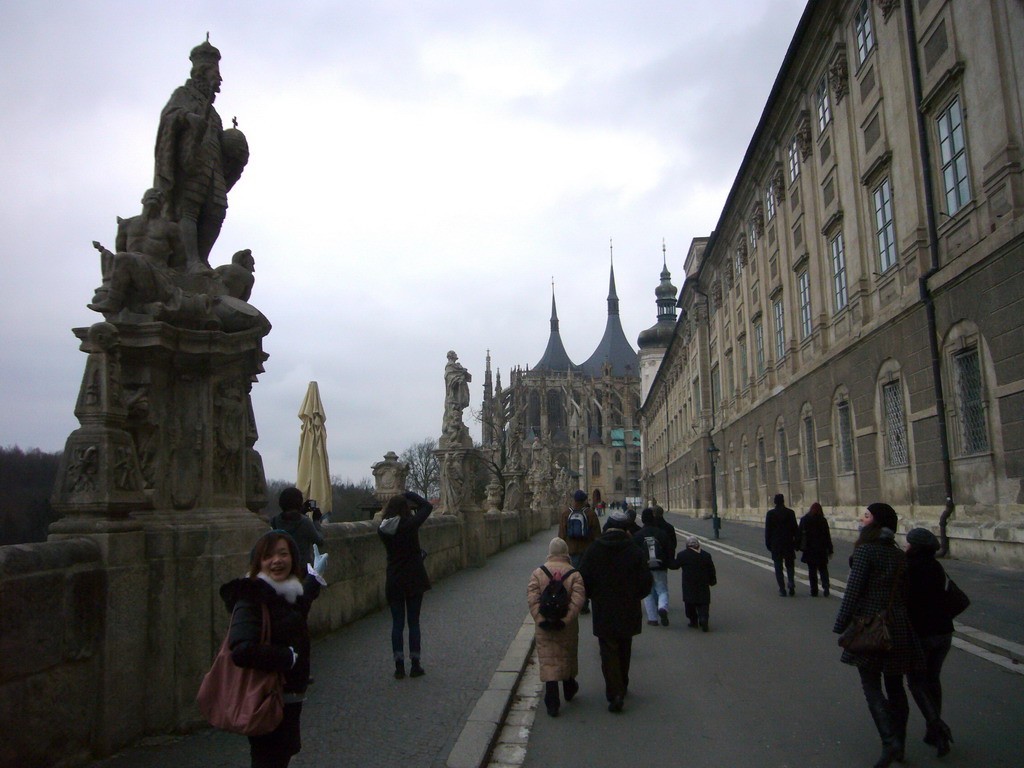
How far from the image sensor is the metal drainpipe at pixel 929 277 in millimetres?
16359

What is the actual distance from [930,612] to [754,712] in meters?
1.68

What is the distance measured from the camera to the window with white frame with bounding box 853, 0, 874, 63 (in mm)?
20578

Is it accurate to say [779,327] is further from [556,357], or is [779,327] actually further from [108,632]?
[556,357]

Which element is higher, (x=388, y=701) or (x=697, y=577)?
(x=697, y=577)

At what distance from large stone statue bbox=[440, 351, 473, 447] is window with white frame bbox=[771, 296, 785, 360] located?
50.6ft

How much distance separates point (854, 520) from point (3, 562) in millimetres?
21255

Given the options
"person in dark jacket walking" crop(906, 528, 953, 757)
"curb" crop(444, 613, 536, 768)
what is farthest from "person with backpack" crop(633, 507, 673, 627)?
"person in dark jacket walking" crop(906, 528, 953, 757)

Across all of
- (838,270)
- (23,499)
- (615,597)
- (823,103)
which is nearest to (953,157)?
(838,270)

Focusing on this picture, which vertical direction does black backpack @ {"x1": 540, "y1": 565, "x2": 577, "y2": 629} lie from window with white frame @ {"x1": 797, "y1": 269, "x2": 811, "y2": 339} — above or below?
below

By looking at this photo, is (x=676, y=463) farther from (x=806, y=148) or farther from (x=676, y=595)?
(x=676, y=595)

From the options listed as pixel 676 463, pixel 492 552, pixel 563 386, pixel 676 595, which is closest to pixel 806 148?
pixel 492 552

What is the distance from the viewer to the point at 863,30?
21.2 meters

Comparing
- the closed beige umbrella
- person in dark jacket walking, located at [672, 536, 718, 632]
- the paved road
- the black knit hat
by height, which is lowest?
the paved road

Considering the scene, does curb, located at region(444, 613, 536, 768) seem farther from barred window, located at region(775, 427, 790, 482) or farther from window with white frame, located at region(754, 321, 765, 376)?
window with white frame, located at region(754, 321, 765, 376)
